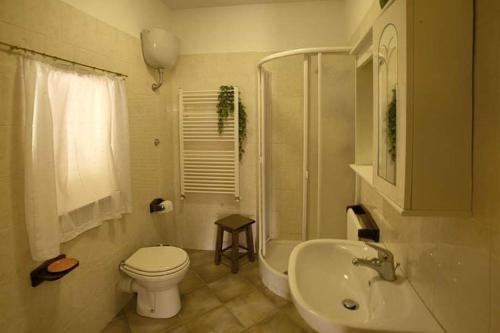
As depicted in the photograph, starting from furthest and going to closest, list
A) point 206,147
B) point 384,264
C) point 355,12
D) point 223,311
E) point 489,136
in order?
1. point 206,147
2. point 355,12
3. point 223,311
4. point 384,264
5. point 489,136

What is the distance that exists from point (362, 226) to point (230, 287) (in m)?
1.37

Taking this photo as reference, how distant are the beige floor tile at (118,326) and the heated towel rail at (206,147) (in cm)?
131

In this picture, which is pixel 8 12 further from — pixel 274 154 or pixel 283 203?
pixel 283 203

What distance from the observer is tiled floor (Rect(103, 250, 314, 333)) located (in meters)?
1.93

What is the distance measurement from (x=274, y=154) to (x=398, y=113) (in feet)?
6.67

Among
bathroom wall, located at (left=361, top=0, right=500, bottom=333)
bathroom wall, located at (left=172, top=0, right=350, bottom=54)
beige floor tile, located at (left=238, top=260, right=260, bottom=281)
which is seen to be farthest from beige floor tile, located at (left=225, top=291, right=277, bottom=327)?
bathroom wall, located at (left=172, top=0, right=350, bottom=54)

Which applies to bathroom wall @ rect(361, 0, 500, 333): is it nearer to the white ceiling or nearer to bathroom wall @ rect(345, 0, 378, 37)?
bathroom wall @ rect(345, 0, 378, 37)

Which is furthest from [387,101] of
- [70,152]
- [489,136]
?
[70,152]

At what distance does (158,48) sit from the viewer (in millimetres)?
2447

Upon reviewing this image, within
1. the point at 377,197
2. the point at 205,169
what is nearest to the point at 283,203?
the point at 205,169

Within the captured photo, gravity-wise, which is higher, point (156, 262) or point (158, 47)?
point (158, 47)

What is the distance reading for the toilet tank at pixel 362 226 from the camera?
4.78ft

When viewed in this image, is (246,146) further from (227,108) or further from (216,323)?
(216,323)

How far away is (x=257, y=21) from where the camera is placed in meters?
2.79
